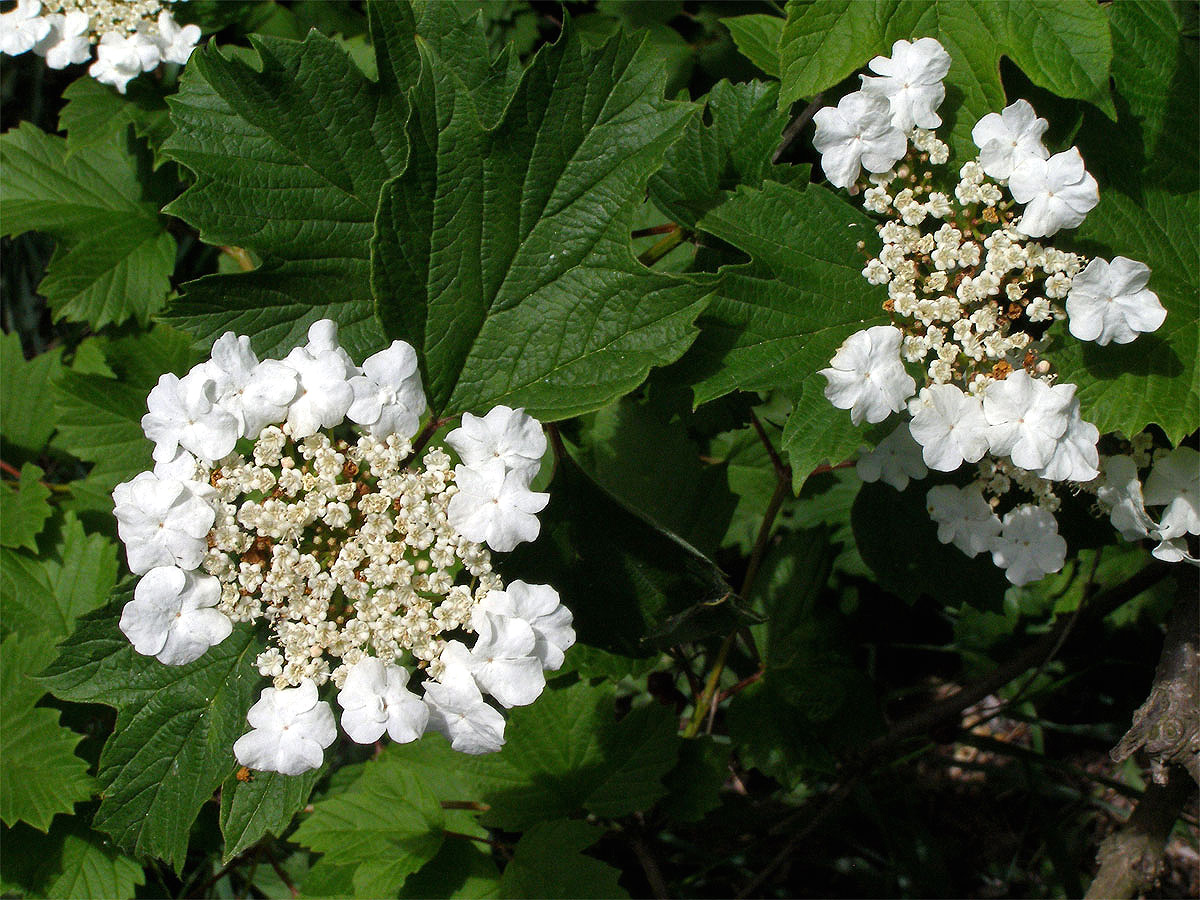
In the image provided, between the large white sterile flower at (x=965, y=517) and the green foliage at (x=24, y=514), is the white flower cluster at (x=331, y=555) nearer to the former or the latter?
the large white sterile flower at (x=965, y=517)

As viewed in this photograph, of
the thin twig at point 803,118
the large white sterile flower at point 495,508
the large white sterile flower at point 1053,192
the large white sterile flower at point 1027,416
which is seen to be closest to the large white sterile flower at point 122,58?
the thin twig at point 803,118

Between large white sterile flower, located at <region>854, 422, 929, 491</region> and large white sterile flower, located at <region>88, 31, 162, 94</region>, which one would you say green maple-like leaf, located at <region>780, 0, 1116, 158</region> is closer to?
large white sterile flower, located at <region>854, 422, 929, 491</region>

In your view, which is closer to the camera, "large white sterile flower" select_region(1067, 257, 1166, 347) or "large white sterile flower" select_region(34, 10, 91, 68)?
A: "large white sterile flower" select_region(1067, 257, 1166, 347)

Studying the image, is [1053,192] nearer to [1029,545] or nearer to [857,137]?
[857,137]

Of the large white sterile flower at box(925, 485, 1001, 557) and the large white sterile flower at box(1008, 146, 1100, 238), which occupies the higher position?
the large white sterile flower at box(1008, 146, 1100, 238)

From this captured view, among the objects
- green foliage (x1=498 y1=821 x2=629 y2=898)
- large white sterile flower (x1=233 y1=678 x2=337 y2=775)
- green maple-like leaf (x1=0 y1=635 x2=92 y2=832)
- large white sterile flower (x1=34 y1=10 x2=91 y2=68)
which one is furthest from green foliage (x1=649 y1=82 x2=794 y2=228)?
green maple-like leaf (x1=0 y1=635 x2=92 y2=832)

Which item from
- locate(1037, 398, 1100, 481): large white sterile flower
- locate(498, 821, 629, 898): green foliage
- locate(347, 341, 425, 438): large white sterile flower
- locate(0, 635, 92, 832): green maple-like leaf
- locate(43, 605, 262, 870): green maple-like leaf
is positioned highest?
locate(347, 341, 425, 438): large white sterile flower
